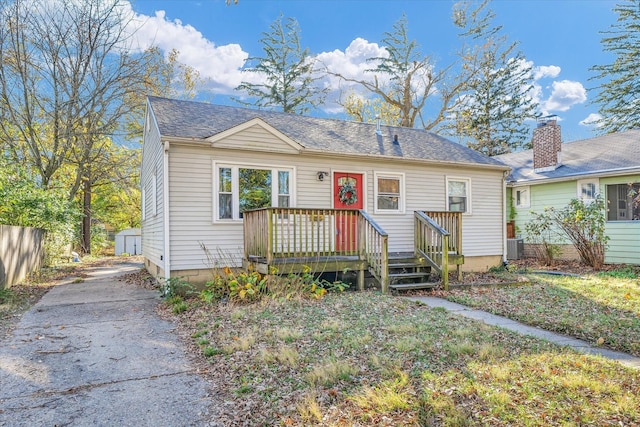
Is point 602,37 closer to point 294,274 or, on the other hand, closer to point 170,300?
point 294,274

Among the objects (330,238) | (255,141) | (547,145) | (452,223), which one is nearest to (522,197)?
(547,145)

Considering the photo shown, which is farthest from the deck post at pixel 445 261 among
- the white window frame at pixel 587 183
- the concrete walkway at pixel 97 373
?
the white window frame at pixel 587 183

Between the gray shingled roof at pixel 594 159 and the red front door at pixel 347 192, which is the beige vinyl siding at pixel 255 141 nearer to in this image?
the red front door at pixel 347 192

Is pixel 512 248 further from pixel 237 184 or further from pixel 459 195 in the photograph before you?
pixel 237 184

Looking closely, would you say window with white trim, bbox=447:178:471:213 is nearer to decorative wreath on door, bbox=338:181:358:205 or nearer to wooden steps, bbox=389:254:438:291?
wooden steps, bbox=389:254:438:291

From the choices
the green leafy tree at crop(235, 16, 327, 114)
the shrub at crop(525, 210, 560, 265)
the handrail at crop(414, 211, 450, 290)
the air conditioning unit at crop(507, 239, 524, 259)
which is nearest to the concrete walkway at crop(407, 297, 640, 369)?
the handrail at crop(414, 211, 450, 290)

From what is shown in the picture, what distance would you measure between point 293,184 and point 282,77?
57.9 ft

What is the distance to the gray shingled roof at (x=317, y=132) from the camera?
870 cm

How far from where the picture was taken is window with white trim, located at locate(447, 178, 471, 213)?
10898mm

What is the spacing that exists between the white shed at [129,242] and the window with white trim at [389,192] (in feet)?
47.2

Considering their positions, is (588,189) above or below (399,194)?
above

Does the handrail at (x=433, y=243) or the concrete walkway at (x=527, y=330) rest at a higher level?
the handrail at (x=433, y=243)

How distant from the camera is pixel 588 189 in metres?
13.0

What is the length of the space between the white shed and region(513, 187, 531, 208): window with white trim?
17.7 meters
